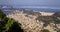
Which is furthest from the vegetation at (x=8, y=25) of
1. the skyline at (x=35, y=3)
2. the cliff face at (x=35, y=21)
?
the skyline at (x=35, y=3)

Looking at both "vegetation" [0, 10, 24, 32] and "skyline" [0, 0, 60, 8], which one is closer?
"vegetation" [0, 10, 24, 32]

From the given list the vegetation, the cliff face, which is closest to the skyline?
the cliff face

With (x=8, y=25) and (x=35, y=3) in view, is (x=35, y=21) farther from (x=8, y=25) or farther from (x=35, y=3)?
(x=8, y=25)

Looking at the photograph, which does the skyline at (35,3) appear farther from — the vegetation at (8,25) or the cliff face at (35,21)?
the vegetation at (8,25)

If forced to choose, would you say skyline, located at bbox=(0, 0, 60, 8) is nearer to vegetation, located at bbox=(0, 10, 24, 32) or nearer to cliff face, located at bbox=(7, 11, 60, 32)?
cliff face, located at bbox=(7, 11, 60, 32)

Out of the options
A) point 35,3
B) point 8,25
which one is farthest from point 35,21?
point 8,25

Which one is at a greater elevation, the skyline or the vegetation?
the skyline
